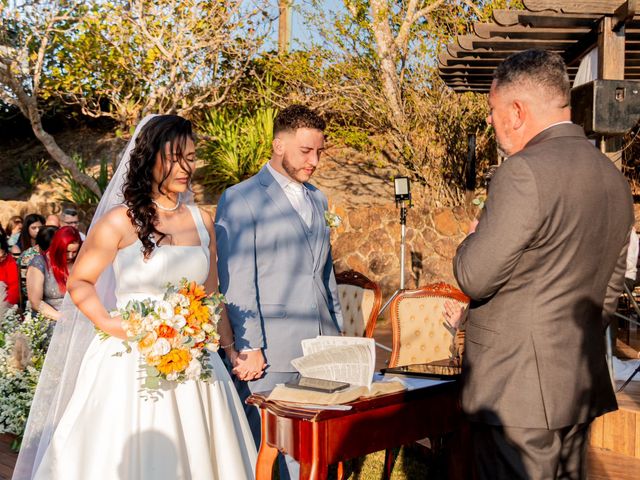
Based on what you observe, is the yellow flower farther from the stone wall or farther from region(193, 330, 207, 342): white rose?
the stone wall

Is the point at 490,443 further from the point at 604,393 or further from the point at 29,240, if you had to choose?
the point at 29,240

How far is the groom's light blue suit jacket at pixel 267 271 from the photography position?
11.4 feet

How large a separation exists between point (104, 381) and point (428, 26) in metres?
12.1

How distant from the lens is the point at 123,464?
126 inches

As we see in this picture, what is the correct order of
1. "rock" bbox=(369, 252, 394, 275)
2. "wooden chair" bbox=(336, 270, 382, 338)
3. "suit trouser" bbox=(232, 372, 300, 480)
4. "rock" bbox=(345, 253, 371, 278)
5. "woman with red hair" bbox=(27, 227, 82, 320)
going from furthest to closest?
"rock" bbox=(345, 253, 371, 278) → "rock" bbox=(369, 252, 394, 275) → "woman with red hair" bbox=(27, 227, 82, 320) → "wooden chair" bbox=(336, 270, 382, 338) → "suit trouser" bbox=(232, 372, 300, 480)

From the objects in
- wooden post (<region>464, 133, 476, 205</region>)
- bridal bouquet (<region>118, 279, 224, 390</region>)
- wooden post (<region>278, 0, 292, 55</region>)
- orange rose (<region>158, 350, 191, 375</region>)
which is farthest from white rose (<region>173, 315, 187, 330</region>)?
wooden post (<region>278, 0, 292, 55</region>)

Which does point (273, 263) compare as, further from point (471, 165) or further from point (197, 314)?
point (471, 165)

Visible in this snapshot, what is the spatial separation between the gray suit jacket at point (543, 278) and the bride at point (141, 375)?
135 cm

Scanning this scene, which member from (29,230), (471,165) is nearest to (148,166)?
(29,230)

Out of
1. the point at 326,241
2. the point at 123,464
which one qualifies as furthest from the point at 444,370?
the point at 123,464

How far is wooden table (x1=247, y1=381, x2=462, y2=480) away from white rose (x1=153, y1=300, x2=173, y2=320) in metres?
0.48

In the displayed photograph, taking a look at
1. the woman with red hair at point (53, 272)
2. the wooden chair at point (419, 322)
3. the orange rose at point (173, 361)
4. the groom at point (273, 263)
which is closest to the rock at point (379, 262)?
the woman with red hair at point (53, 272)

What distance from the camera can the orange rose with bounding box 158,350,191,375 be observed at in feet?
10.1

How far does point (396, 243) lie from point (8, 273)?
6.87 m
